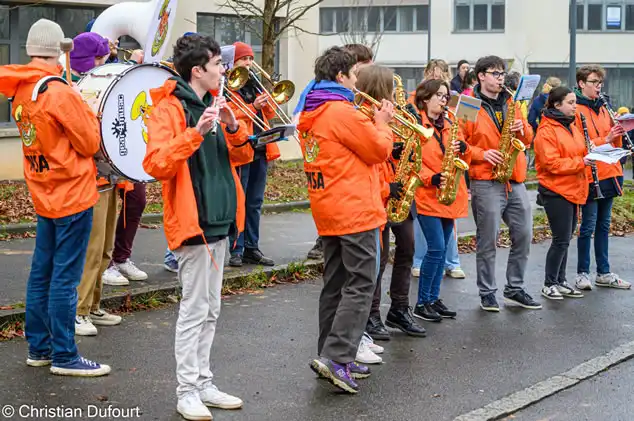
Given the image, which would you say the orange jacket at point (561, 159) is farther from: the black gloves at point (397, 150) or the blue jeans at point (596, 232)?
the black gloves at point (397, 150)

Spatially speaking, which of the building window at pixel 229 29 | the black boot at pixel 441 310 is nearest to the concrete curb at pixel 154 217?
the black boot at pixel 441 310

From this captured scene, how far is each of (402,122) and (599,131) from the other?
3.32 meters

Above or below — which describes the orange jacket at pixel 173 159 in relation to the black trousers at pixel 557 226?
above

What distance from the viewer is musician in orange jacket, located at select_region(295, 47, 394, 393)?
6004mm

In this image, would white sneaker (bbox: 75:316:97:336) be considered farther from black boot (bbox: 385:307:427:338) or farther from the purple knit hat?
black boot (bbox: 385:307:427:338)

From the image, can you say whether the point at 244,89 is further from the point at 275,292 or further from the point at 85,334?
the point at 85,334

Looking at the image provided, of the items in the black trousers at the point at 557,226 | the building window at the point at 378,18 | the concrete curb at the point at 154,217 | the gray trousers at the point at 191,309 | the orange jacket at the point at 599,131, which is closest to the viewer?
the gray trousers at the point at 191,309

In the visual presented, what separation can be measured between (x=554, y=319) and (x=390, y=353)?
6.28 feet

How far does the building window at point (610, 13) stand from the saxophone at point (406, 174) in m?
39.3

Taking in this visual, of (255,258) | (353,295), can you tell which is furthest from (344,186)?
(255,258)

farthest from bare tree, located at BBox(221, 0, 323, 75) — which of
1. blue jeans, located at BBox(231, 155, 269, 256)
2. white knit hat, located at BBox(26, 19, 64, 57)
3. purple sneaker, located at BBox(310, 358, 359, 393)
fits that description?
purple sneaker, located at BBox(310, 358, 359, 393)

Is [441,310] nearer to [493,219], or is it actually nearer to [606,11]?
[493,219]

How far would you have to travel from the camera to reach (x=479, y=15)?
46.3 meters

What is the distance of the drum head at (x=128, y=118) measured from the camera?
6762mm
